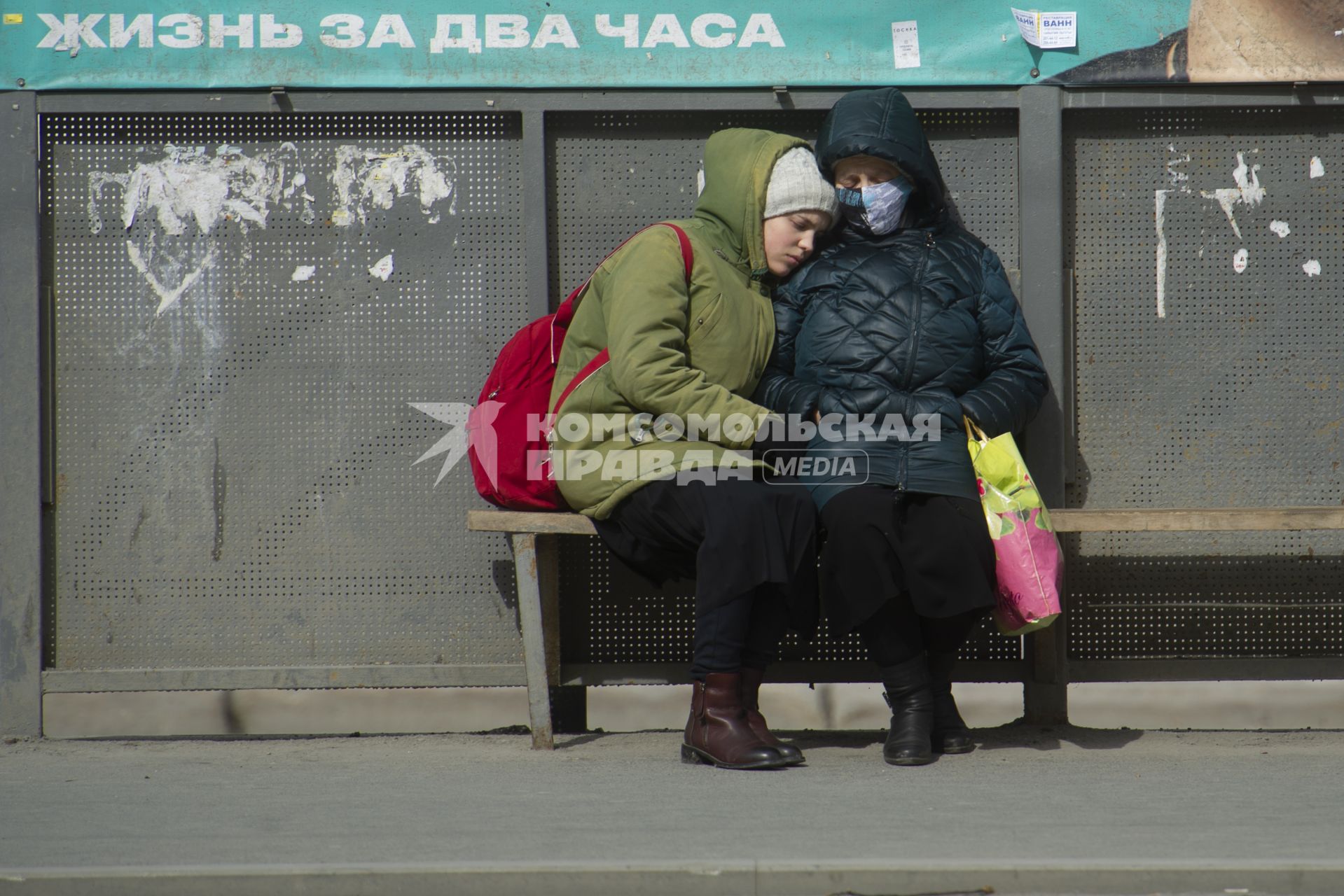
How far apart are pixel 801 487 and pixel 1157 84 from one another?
1.97 m

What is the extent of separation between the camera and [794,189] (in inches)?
151

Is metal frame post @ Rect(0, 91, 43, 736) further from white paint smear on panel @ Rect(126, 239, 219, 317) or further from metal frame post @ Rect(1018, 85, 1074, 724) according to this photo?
metal frame post @ Rect(1018, 85, 1074, 724)

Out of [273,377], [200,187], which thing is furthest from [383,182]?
[273,377]

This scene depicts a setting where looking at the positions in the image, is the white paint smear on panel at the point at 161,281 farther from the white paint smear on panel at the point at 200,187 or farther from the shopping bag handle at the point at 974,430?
the shopping bag handle at the point at 974,430

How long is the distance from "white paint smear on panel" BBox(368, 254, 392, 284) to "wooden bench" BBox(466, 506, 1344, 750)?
1.01 meters

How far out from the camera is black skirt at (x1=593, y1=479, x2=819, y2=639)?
347cm

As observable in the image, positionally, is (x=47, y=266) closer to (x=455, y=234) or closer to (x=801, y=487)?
(x=455, y=234)

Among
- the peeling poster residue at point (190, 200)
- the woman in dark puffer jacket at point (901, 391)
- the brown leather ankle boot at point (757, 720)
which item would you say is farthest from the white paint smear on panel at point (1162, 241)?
the peeling poster residue at point (190, 200)

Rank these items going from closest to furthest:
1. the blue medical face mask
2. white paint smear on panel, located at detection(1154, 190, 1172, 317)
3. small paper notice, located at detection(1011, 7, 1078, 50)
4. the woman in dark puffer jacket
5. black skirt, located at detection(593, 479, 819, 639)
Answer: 1. black skirt, located at detection(593, 479, 819, 639)
2. the woman in dark puffer jacket
3. the blue medical face mask
4. small paper notice, located at detection(1011, 7, 1078, 50)
5. white paint smear on panel, located at detection(1154, 190, 1172, 317)

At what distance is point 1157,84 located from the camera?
4375 mm

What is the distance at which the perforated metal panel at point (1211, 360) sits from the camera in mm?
4441

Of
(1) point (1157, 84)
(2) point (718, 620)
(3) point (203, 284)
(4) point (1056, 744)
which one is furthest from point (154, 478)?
(1) point (1157, 84)

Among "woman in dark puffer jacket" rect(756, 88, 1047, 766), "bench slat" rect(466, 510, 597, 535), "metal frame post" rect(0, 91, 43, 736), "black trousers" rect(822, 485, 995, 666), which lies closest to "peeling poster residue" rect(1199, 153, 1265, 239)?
"woman in dark puffer jacket" rect(756, 88, 1047, 766)

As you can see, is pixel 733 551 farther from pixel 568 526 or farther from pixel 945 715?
pixel 945 715
